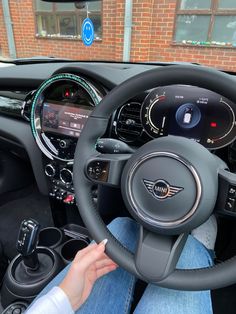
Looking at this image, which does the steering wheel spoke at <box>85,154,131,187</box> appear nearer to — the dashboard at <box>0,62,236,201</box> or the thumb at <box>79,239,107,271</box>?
the thumb at <box>79,239,107,271</box>

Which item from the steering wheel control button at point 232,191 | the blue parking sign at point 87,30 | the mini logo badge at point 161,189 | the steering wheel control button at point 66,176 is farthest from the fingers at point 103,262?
the blue parking sign at point 87,30

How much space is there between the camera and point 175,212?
668mm

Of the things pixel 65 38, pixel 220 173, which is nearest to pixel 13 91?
pixel 220 173

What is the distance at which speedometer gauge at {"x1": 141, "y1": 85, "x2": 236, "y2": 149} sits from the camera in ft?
2.93

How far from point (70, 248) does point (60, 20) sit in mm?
5150

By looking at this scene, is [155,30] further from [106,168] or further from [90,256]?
[90,256]

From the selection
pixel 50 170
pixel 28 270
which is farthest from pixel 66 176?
pixel 28 270

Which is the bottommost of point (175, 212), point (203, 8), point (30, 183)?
point (30, 183)

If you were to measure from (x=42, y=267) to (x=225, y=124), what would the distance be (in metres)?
0.92

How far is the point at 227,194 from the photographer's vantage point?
0.67 meters

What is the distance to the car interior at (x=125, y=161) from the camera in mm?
668

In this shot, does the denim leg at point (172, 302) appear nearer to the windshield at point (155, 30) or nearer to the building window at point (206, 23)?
the windshield at point (155, 30)

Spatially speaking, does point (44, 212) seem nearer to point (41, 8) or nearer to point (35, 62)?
point (35, 62)

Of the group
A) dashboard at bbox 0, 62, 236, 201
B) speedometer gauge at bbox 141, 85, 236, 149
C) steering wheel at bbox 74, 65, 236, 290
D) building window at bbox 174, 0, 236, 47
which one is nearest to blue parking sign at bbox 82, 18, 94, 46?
dashboard at bbox 0, 62, 236, 201
